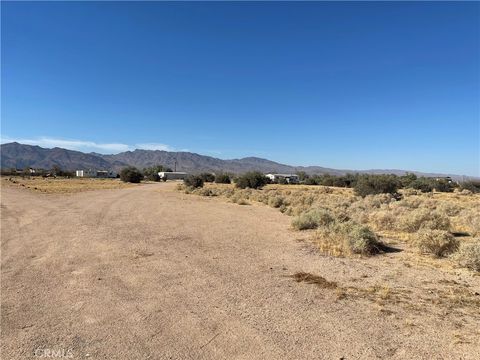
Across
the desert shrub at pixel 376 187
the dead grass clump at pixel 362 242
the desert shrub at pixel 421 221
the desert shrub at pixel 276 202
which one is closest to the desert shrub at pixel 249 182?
the desert shrub at pixel 376 187

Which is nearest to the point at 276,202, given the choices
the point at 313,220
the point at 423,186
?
the point at 313,220

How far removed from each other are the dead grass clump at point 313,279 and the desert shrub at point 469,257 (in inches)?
151

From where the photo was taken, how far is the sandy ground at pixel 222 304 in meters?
5.89

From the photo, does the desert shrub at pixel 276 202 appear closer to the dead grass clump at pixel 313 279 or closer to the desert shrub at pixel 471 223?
the desert shrub at pixel 471 223

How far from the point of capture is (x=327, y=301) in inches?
313

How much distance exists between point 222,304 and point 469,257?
6.73 m

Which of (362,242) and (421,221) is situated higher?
(421,221)

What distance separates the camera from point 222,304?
775cm

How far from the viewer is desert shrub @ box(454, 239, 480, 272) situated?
33.3 feet

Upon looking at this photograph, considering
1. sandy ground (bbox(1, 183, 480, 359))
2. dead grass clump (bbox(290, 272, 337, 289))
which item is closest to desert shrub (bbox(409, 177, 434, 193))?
sandy ground (bbox(1, 183, 480, 359))

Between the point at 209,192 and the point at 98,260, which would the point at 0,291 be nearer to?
the point at 98,260

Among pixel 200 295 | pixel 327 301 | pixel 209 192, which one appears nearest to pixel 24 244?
pixel 200 295

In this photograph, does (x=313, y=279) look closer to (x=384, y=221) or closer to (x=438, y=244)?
(x=438, y=244)

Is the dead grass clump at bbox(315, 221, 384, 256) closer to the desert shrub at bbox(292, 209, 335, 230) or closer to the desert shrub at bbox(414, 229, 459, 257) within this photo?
the desert shrub at bbox(414, 229, 459, 257)
